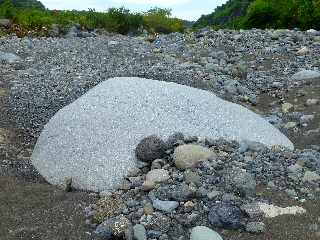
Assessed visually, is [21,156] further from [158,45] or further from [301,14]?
[301,14]

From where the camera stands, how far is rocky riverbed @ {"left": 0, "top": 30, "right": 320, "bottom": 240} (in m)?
4.84

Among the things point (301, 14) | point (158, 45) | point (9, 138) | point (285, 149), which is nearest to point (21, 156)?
point (9, 138)

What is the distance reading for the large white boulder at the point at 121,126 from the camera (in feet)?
19.4

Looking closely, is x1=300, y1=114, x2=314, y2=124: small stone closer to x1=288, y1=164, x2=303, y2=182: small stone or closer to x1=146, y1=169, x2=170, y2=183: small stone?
x1=288, y1=164, x2=303, y2=182: small stone

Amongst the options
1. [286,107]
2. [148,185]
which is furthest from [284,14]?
[148,185]

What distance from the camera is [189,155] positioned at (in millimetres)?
5586

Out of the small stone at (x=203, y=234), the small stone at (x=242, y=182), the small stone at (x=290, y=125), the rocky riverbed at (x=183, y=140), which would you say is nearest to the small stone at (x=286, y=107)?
the rocky riverbed at (x=183, y=140)

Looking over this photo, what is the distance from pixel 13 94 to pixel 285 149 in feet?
13.0

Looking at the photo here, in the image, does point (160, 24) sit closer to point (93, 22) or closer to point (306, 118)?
point (93, 22)

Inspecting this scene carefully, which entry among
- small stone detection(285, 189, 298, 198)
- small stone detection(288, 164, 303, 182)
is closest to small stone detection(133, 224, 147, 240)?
small stone detection(285, 189, 298, 198)

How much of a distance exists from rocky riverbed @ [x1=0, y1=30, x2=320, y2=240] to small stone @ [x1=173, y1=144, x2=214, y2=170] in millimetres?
83

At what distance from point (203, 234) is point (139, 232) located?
54 centimetres

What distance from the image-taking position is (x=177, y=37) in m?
12.7

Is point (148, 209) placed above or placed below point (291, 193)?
below
